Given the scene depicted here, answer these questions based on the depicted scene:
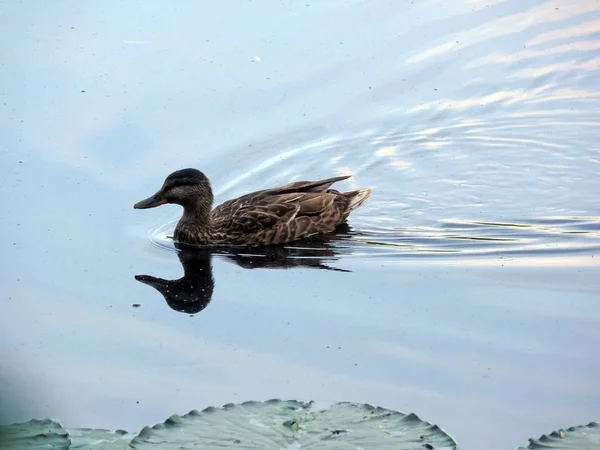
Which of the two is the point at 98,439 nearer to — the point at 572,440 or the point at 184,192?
the point at 572,440

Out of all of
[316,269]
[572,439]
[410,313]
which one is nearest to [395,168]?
[316,269]

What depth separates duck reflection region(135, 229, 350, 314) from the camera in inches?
363

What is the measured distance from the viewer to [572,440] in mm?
5980

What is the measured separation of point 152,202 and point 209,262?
34.0 inches

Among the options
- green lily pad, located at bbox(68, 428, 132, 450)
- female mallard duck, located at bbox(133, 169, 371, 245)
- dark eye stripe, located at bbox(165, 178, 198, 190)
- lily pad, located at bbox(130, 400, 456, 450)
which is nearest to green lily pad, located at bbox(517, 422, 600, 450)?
lily pad, located at bbox(130, 400, 456, 450)

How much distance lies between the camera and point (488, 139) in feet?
42.3

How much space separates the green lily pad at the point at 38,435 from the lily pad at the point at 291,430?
39 cm

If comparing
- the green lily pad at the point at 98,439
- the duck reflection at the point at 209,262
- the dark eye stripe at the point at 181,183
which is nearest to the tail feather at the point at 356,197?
the duck reflection at the point at 209,262

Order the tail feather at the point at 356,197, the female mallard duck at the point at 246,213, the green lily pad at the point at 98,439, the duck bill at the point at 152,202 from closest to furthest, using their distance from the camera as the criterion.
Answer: the green lily pad at the point at 98,439 → the duck bill at the point at 152,202 → the female mallard duck at the point at 246,213 → the tail feather at the point at 356,197

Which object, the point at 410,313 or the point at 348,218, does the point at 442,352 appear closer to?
the point at 410,313

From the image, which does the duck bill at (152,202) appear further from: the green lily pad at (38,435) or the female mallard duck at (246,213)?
the green lily pad at (38,435)

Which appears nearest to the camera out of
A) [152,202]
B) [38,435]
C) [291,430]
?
[38,435]

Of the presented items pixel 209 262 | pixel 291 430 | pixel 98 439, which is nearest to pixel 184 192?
pixel 209 262

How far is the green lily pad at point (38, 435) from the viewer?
563 centimetres
